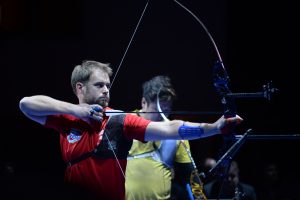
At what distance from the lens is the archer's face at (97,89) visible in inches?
131

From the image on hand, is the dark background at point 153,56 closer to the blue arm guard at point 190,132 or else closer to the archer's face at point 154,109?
the archer's face at point 154,109

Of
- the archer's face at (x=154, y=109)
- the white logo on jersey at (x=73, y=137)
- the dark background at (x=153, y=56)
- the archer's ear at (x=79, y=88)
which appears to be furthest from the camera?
the dark background at (x=153, y=56)

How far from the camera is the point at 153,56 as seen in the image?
6.79m

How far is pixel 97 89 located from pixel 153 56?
3.48 m

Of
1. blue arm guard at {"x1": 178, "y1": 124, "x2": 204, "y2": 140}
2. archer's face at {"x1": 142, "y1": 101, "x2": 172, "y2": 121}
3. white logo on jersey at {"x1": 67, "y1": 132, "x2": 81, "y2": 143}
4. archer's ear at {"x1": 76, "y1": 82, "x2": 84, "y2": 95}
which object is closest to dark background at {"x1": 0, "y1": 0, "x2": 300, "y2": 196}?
archer's face at {"x1": 142, "y1": 101, "x2": 172, "y2": 121}

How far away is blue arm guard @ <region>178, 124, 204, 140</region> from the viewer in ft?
10.0

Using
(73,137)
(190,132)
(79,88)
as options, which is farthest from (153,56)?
(190,132)

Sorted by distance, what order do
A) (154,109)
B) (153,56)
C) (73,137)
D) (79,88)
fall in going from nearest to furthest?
(73,137)
(79,88)
(154,109)
(153,56)

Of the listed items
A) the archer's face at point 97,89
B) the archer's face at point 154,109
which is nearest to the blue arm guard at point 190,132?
the archer's face at point 97,89

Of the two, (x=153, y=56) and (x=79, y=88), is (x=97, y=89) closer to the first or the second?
(x=79, y=88)

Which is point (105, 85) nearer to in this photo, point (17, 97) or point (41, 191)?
point (41, 191)

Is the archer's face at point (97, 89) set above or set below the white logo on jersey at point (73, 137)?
above

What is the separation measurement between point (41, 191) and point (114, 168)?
73 cm

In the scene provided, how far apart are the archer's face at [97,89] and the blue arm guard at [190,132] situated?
463 mm
